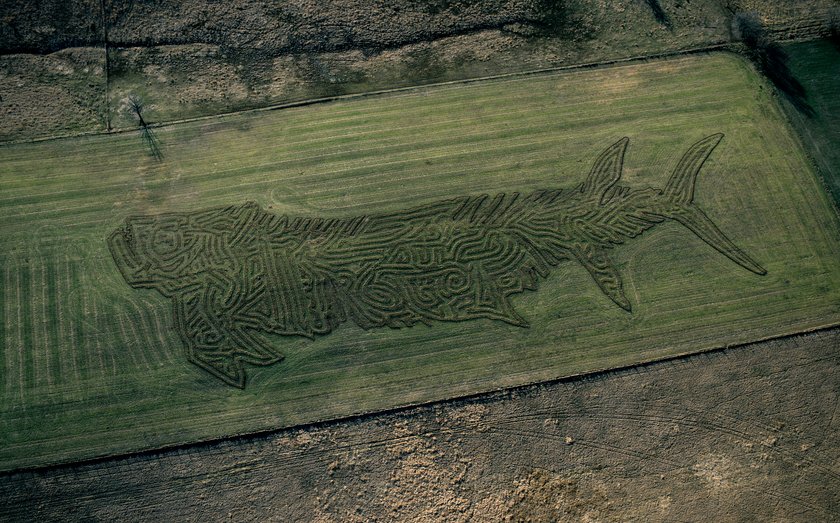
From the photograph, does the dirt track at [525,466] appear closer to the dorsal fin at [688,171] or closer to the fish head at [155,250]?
the fish head at [155,250]

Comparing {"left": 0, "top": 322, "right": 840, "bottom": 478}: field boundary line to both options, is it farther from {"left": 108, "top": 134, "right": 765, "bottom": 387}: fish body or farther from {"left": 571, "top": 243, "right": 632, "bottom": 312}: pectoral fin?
{"left": 571, "top": 243, "right": 632, "bottom": 312}: pectoral fin

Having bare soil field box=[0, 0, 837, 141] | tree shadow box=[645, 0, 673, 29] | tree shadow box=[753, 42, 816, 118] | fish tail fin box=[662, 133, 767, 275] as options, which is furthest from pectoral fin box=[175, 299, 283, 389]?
tree shadow box=[753, 42, 816, 118]

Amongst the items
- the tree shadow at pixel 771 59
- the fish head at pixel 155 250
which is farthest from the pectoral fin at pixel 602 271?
the fish head at pixel 155 250

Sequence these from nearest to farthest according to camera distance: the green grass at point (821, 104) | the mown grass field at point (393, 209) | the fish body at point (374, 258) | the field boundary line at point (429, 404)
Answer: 1. the field boundary line at point (429, 404)
2. the mown grass field at point (393, 209)
3. the fish body at point (374, 258)
4. the green grass at point (821, 104)

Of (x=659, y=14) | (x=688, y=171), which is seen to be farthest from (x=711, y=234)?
(x=659, y=14)

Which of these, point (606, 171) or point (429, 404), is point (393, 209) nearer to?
point (429, 404)

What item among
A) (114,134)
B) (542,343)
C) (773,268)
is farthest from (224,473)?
(773,268)
